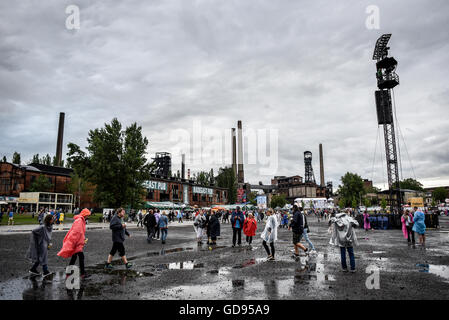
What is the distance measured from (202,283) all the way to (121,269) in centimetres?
314

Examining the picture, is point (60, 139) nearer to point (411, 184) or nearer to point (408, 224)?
point (408, 224)

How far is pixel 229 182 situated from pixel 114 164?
210 feet

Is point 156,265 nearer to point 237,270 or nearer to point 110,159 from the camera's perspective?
point 237,270

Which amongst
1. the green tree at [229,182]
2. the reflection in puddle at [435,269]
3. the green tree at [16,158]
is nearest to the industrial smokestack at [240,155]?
the green tree at [229,182]

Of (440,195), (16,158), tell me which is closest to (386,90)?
(16,158)

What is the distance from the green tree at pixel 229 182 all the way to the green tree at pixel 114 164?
2250 inches

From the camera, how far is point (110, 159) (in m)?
43.4

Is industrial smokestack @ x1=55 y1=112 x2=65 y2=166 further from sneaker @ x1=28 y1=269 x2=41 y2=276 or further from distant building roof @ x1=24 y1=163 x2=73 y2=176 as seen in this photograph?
sneaker @ x1=28 y1=269 x2=41 y2=276

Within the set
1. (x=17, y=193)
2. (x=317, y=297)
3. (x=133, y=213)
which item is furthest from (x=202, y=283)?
(x=17, y=193)

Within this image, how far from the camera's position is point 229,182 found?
103062mm

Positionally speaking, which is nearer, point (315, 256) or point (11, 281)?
point (11, 281)

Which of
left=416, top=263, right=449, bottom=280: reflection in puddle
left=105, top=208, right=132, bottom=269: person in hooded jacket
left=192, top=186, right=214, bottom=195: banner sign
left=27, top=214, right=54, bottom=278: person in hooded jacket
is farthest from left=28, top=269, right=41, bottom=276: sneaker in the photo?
left=192, top=186, right=214, bottom=195: banner sign

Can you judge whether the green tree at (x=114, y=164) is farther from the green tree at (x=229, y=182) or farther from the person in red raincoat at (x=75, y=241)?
the green tree at (x=229, y=182)

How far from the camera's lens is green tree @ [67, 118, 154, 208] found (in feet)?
138
